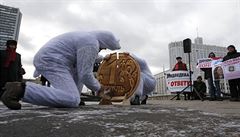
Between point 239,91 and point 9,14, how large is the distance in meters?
Answer: 45.2

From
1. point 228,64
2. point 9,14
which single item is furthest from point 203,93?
point 9,14

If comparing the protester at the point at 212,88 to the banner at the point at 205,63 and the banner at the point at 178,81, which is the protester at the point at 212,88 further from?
the banner at the point at 178,81

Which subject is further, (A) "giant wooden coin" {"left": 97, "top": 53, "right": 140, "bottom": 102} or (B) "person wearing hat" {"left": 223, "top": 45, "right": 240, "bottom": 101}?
(B) "person wearing hat" {"left": 223, "top": 45, "right": 240, "bottom": 101}

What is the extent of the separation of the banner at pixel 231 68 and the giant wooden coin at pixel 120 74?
3137 millimetres

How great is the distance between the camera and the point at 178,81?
900 centimetres

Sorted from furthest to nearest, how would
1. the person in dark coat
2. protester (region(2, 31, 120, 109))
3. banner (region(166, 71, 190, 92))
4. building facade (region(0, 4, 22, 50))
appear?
building facade (region(0, 4, 22, 50))
banner (region(166, 71, 190, 92))
the person in dark coat
protester (region(2, 31, 120, 109))

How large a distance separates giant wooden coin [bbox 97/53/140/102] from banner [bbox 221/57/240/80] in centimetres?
314

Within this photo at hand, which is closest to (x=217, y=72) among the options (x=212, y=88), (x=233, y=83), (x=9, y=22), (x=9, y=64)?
(x=212, y=88)

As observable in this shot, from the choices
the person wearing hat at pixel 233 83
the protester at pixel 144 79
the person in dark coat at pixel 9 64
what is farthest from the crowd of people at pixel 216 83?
the person in dark coat at pixel 9 64

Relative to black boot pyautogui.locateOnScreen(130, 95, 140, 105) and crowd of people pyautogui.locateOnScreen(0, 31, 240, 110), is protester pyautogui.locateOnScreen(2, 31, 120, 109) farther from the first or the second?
black boot pyautogui.locateOnScreen(130, 95, 140, 105)

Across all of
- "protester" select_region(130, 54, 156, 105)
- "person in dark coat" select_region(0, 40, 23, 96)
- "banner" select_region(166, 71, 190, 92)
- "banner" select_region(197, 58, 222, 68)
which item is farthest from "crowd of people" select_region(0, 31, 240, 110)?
"banner" select_region(166, 71, 190, 92)

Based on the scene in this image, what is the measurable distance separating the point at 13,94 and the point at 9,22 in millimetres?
42845

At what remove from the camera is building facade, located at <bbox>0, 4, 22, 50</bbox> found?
121 ft

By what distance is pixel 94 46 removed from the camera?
3199mm
